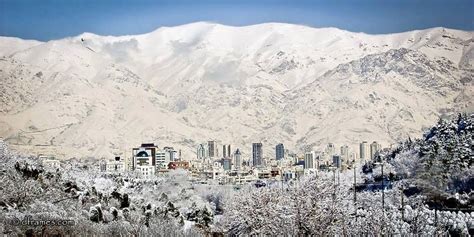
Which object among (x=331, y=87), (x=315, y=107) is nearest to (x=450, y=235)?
(x=315, y=107)

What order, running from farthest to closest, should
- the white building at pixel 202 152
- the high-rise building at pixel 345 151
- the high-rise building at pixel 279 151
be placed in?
the high-rise building at pixel 279 151, the white building at pixel 202 152, the high-rise building at pixel 345 151

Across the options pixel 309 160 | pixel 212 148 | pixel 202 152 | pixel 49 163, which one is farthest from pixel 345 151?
pixel 49 163

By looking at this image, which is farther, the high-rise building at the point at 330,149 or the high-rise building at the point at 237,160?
the high-rise building at the point at 330,149

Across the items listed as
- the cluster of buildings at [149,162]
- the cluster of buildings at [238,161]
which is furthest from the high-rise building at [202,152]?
the cluster of buildings at [149,162]

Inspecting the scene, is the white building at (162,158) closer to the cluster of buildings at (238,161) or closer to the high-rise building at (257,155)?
the cluster of buildings at (238,161)

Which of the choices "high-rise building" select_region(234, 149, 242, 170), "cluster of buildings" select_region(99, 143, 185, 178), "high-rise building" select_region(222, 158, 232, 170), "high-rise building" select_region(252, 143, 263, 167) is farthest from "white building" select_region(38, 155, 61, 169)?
"high-rise building" select_region(252, 143, 263, 167)

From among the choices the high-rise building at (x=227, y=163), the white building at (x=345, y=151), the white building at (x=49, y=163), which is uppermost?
the white building at (x=345, y=151)

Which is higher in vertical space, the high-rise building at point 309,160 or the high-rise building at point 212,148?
the high-rise building at point 212,148

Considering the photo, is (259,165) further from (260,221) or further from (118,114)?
(260,221)
